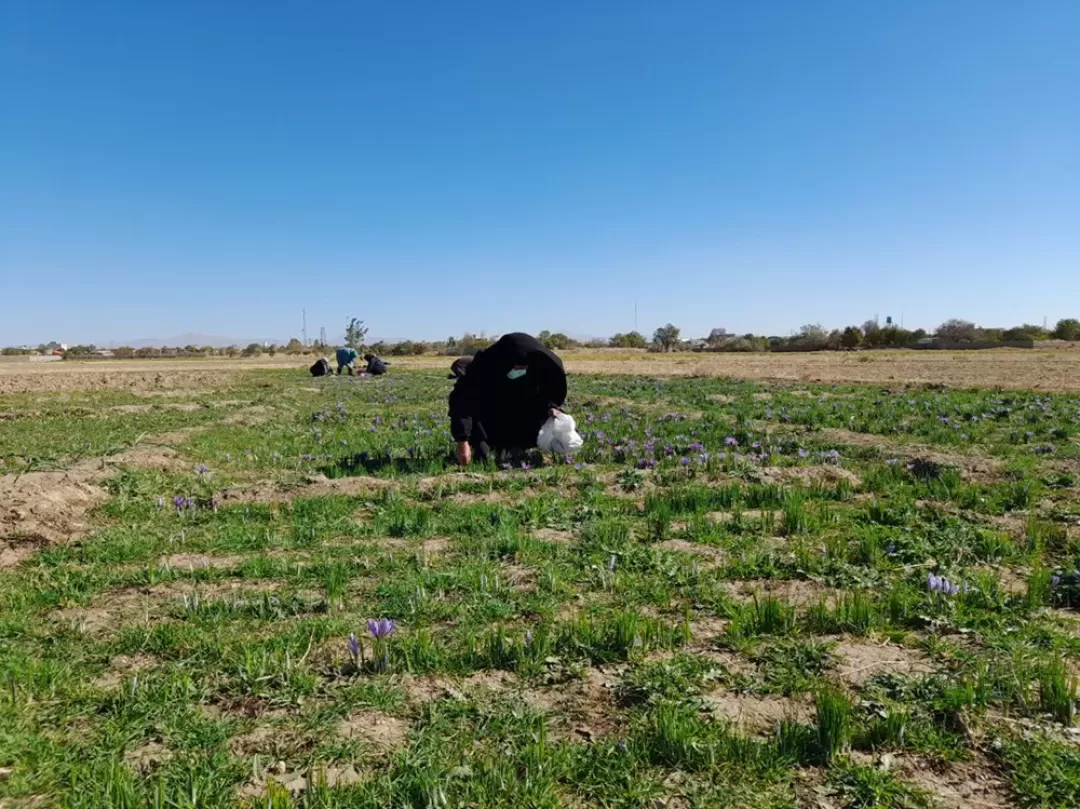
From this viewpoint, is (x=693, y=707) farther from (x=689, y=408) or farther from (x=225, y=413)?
(x=225, y=413)

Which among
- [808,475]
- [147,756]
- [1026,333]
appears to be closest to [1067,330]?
[1026,333]

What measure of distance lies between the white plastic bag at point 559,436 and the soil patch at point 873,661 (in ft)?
17.7

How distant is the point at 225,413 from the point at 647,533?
1338 cm

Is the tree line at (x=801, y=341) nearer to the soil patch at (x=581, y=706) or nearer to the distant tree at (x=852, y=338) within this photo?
the distant tree at (x=852, y=338)

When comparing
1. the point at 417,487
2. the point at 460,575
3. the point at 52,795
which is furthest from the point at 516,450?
the point at 52,795

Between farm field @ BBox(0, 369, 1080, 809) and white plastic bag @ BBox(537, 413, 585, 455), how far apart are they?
48 cm

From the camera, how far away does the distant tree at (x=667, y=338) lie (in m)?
102

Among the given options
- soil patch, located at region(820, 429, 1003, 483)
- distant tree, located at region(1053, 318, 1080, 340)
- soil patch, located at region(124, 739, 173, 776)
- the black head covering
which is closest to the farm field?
soil patch, located at region(124, 739, 173, 776)

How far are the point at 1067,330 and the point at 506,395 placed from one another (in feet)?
306

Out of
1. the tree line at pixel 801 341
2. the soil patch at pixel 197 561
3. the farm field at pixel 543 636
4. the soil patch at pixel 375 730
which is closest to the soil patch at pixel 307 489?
the farm field at pixel 543 636

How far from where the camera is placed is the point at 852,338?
80438 millimetres

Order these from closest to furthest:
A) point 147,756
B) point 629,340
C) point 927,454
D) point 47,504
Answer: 1. point 147,756
2. point 47,504
3. point 927,454
4. point 629,340

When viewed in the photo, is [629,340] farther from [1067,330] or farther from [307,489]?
[307,489]

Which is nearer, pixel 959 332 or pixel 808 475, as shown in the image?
pixel 808 475
